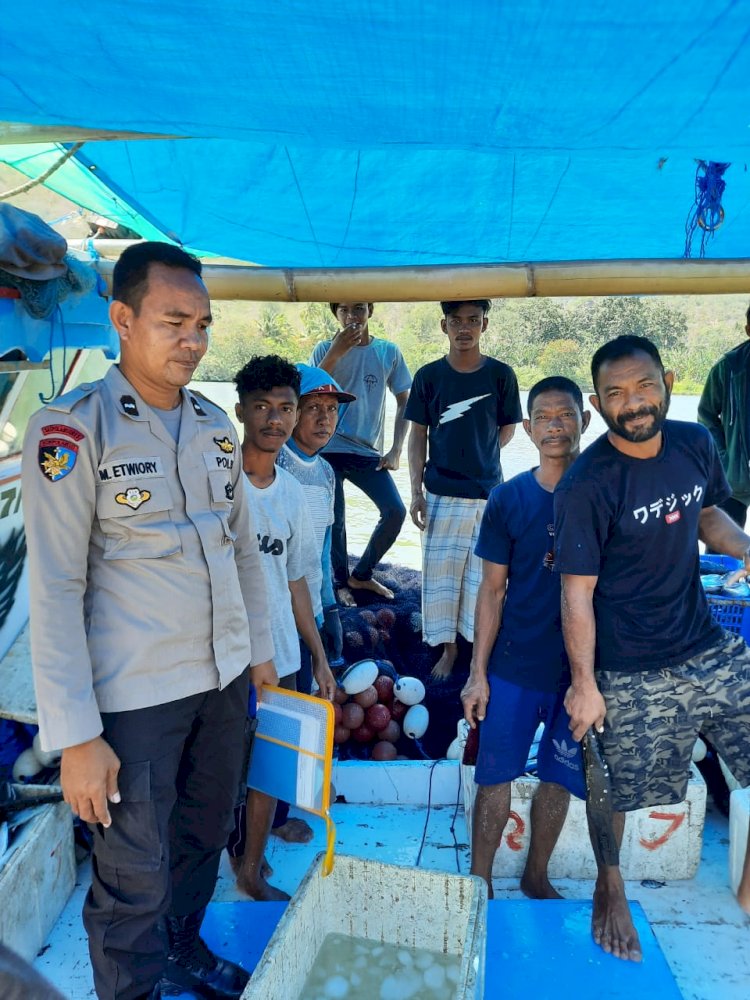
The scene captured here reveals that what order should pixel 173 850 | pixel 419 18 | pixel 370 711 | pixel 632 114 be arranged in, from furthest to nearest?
pixel 370 711
pixel 173 850
pixel 632 114
pixel 419 18

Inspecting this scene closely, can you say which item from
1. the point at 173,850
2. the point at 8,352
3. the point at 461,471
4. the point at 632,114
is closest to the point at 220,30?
the point at 632,114

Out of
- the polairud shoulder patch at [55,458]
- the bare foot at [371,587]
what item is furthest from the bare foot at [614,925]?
the bare foot at [371,587]

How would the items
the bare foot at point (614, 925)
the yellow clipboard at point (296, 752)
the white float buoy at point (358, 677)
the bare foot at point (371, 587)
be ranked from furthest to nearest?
the bare foot at point (371, 587) → the white float buoy at point (358, 677) → the bare foot at point (614, 925) → the yellow clipboard at point (296, 752)

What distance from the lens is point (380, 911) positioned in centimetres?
230

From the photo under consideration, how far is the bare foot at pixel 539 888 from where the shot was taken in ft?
9.06

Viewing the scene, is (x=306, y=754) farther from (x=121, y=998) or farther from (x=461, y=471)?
(x=461, y=471)

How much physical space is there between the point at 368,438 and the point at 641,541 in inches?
105

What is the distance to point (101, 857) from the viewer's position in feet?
6.07

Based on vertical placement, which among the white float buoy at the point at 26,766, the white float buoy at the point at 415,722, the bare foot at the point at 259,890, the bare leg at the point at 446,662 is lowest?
the bare foot at the point at 259,890

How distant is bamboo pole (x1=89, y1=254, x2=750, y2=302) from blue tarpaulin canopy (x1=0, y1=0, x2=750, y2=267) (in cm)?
35

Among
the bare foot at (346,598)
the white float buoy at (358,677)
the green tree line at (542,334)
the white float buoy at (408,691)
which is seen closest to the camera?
the white float buoy at (358,677)

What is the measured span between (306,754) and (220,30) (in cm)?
187

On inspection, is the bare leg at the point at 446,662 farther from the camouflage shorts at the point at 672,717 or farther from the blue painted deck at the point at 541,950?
the camouflage shorts at the point at 672,717

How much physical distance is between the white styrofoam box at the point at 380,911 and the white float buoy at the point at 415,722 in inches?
61.4
